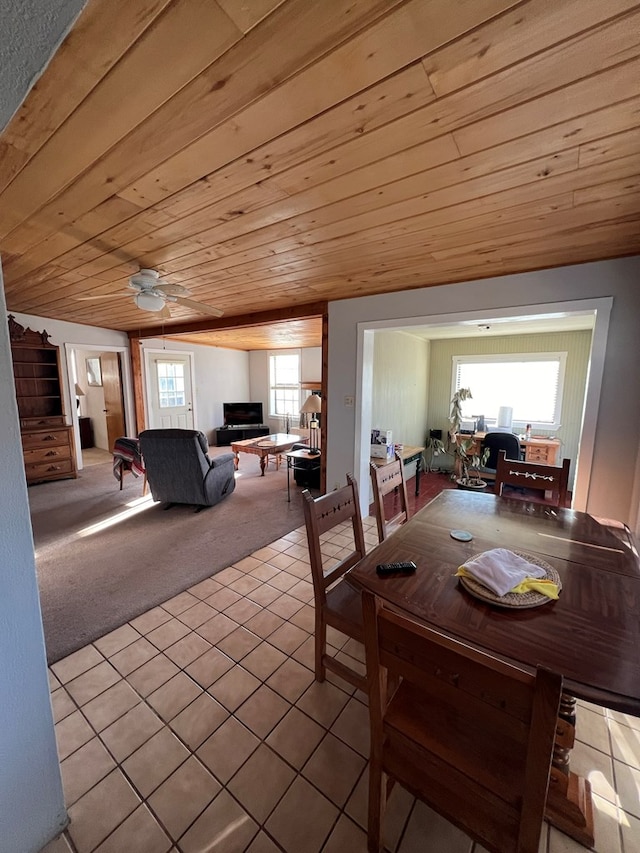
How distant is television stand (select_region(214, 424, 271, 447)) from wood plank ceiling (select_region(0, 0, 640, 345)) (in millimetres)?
5736

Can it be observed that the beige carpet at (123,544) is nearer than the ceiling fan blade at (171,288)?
Yes

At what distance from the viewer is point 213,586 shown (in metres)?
2.41

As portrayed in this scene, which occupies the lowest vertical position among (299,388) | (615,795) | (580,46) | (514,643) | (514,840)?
(615,795)

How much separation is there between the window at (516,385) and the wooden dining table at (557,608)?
380cm

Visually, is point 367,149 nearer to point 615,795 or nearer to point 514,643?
point 514,643

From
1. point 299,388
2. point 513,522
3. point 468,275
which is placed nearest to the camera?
point 513,522

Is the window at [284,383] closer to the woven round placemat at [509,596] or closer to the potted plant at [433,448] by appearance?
the potted plant at [433,448]

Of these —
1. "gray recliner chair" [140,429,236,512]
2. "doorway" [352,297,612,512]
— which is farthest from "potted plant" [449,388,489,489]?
"gray recliner chair" [140,429,236,512]

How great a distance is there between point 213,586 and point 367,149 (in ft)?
8.66

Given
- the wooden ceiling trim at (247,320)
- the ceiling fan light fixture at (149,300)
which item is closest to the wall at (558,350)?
the wooden ceiling trim at (247,320)

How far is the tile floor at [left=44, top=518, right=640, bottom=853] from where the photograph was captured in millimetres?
1092

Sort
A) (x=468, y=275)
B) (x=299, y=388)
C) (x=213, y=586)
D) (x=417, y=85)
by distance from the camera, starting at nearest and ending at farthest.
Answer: (x=417, y=85) → (x=213, y=586) → (x=468, y=275) → (x=299, y=388)

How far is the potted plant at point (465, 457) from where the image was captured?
469cm

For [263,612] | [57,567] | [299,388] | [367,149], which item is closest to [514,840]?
[263,612]
